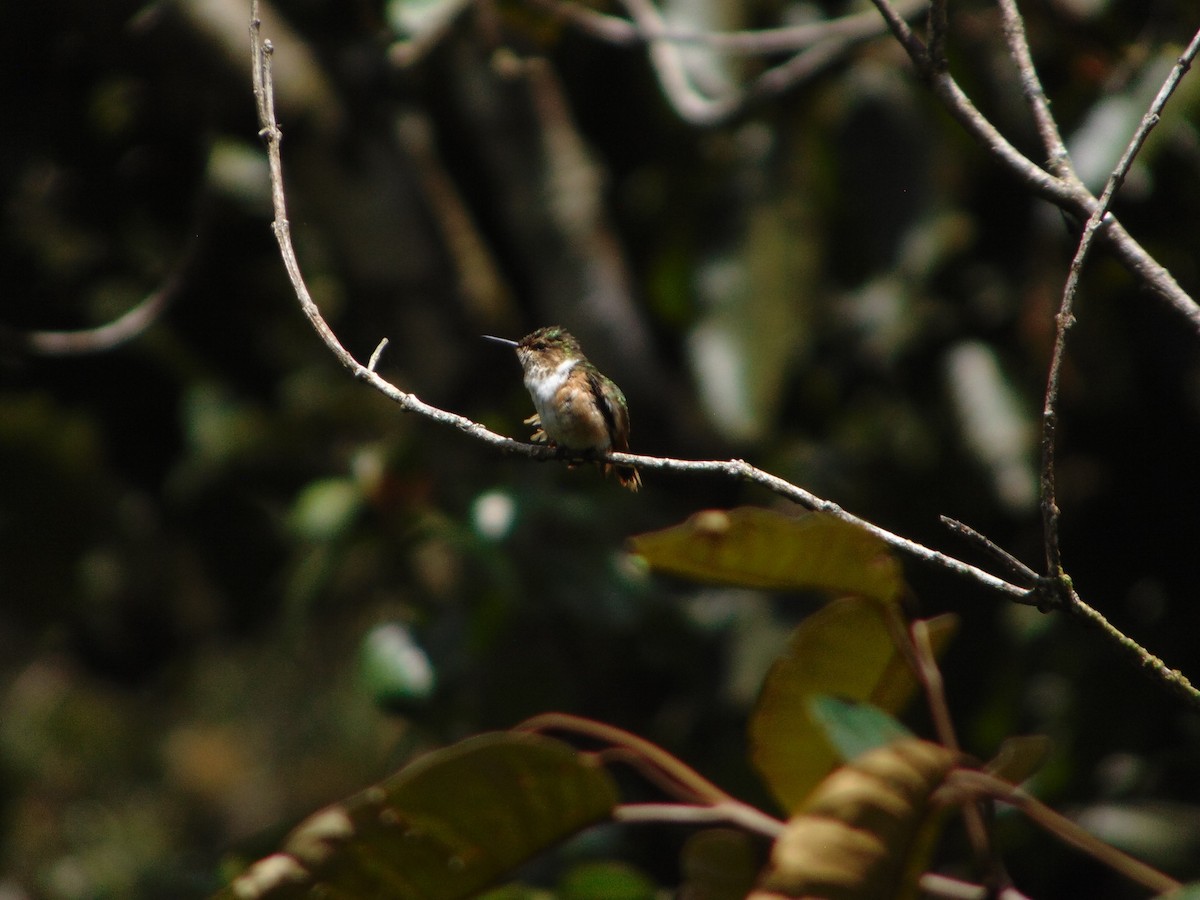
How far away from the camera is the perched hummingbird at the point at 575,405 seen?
263 cm

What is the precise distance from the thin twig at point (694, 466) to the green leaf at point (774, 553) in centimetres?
9

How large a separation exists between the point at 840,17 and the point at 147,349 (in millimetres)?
2306

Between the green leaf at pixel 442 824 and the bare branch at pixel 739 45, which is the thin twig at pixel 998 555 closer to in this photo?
the green leaf at pixel 442 824

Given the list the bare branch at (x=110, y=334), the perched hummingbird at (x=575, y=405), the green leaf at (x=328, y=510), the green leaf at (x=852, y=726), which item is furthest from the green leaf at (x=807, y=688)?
the bare branch at (x=110, y=334)

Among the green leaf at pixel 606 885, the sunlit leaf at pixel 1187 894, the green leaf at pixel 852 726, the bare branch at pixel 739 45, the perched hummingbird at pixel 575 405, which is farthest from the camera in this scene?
the bare branch at pixel 739 45

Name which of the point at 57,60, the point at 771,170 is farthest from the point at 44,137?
the point at 771,170

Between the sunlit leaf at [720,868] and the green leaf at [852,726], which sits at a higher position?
the green leaf at [852,726]

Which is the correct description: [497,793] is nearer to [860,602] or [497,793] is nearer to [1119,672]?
[860,602]

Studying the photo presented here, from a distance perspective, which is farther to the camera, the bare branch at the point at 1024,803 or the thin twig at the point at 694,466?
the bare branch at the point at 1024,803

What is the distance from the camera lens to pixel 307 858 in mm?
1754

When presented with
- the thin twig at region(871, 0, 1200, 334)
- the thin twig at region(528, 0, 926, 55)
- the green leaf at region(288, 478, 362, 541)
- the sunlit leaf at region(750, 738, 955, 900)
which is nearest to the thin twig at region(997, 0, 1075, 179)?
the thin twig at region(871, 0, 1200, 334)

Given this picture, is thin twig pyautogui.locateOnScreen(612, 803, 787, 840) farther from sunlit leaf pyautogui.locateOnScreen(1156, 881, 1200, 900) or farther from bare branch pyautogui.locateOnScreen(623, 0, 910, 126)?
bare branch pyautogui.locateOnScreen(623, 0, 910, 126)

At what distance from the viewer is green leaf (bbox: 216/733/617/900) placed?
1757 mm

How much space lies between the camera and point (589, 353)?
12.5 ft
